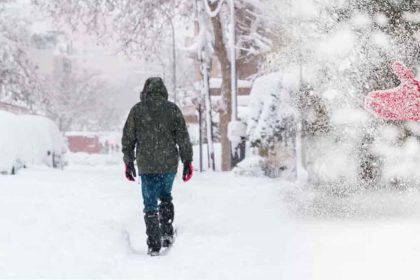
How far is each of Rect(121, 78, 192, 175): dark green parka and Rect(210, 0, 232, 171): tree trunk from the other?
14.3 meters

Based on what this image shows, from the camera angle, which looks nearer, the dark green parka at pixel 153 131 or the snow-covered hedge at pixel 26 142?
the dark green parka at pixel 153 131

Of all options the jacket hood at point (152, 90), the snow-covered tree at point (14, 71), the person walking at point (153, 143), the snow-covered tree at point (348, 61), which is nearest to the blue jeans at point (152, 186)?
the person walking at point (153, 143)

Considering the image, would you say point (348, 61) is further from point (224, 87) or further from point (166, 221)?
point (224, 87)

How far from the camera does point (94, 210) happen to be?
9250 mm

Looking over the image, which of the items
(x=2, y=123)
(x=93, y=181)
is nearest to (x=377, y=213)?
(x=93, y=181)

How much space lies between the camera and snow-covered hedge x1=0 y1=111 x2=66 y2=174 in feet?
41.3

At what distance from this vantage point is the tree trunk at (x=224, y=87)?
21.2m

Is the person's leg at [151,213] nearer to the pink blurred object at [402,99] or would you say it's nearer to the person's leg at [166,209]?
the person's leg at [166,209]

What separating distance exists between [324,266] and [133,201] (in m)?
4.49

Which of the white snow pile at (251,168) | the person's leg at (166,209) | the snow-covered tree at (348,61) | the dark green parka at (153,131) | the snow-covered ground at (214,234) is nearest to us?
the snow-covered ground at (214,234)

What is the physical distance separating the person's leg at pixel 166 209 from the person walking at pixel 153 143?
1 centimetres

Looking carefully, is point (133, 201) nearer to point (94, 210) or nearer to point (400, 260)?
point (94, 210)

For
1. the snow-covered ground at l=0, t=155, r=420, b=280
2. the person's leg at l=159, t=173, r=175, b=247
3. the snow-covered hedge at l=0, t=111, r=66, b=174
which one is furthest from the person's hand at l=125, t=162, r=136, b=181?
the snow-covered hedge at l=0, t=111, r=66, b=174

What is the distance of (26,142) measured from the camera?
14000mm
